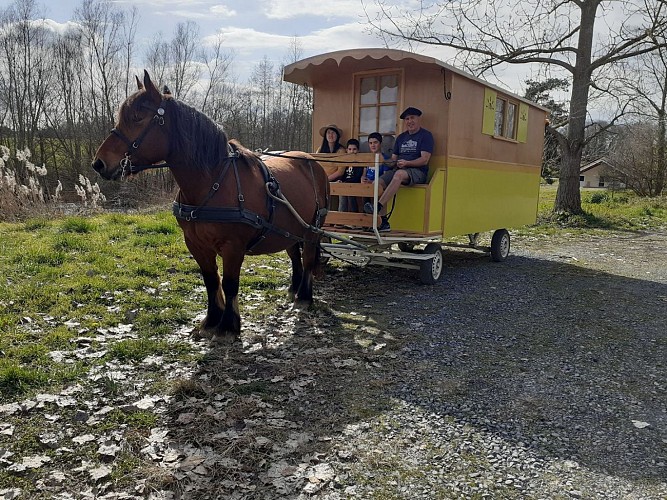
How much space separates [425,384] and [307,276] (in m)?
2.22

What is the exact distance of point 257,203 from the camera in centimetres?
442

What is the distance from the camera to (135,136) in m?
3.78

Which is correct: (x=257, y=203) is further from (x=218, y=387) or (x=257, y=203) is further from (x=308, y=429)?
(x=308, y=429)

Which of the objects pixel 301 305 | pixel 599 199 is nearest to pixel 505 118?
pixel 301 305

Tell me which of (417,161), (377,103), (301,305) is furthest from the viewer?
(377,103)

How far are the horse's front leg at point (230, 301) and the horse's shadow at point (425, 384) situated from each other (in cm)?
17

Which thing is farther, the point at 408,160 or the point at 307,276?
the point at 408,160


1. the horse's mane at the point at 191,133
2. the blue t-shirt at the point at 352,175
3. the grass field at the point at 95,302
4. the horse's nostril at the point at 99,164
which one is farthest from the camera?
the blue t-shirt at the point at 352,175

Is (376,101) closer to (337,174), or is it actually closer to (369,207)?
(337,174)

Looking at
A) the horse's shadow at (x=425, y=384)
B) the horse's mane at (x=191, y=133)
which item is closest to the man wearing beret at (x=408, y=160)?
the horse's shadow at (x=425, y=384)

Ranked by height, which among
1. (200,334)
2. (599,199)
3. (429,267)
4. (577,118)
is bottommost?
(200,334)

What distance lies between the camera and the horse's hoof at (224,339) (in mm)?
4360

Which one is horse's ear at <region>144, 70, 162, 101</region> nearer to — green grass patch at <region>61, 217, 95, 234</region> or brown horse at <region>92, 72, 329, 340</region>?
brown horse at <region>92, 72, 329, 340</region>

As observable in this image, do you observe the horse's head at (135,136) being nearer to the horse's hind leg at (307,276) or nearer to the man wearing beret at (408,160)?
the horse's hind leg at (307,276)
